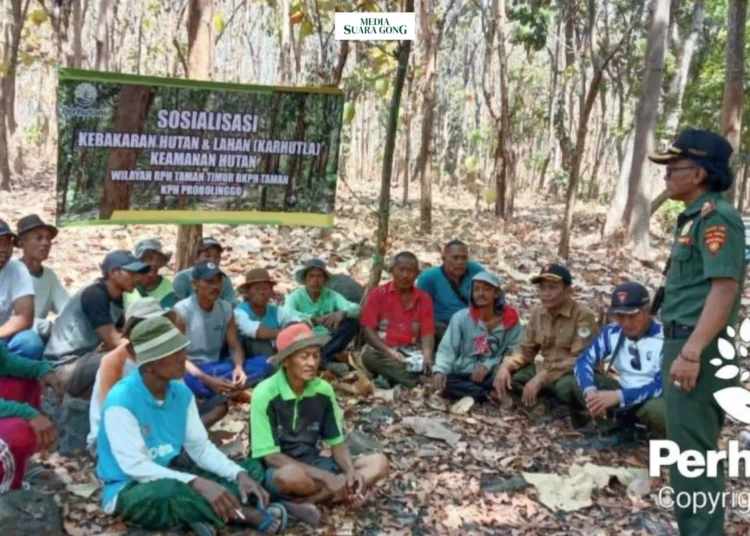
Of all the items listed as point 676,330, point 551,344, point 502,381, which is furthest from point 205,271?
point 676,330

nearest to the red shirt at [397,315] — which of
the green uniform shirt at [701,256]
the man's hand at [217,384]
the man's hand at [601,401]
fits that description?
the man's hand at [217,384]

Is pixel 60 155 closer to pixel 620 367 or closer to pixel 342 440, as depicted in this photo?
pixel 342 440

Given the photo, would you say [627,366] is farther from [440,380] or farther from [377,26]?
[377,26]

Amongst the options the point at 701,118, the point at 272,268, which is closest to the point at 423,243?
the point at 272,268

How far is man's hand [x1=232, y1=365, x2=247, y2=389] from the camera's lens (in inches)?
213

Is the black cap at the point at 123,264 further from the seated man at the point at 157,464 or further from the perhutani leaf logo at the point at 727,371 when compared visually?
the perhutani leaf logo at the point at 727,371

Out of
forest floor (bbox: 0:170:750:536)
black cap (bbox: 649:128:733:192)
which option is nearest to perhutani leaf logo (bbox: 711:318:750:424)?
black cap (bbox: 649:128:733:192)

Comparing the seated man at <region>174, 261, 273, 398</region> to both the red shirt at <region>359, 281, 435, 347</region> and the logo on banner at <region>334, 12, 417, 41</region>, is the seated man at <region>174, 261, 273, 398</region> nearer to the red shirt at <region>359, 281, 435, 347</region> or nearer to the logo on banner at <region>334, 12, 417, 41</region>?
the red shirt at <region>359, 281, 435, 347</region>

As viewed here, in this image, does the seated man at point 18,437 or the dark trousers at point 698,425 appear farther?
the seated man at point 18,437

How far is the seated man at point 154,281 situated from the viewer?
5730 mm

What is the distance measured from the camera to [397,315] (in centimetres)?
635

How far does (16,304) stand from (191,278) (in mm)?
1239

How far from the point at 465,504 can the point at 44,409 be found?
8.49ft

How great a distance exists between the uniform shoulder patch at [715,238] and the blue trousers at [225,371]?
3205mm
